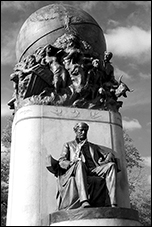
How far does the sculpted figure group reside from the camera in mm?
9508

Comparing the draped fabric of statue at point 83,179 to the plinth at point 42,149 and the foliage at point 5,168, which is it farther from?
the foliage at point 5,168

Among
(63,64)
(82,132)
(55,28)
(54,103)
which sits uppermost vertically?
(55,28)

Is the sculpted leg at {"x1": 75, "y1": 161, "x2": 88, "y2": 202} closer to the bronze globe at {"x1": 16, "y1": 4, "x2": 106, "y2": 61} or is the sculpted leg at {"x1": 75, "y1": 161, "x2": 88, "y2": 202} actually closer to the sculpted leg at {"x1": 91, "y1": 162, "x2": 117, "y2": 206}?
the sculpted leg at {"x1": 91, "y1": 162, "x2": 117, "y2": 206}

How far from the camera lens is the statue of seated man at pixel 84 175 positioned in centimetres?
676

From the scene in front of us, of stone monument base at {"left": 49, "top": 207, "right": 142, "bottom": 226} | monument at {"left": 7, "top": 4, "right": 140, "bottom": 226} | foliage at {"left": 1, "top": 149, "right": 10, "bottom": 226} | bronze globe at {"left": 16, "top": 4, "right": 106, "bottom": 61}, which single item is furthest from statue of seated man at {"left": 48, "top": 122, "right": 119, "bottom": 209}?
foliage at {"left": 1, "top": 149, "right": 10, "bottom": 226}

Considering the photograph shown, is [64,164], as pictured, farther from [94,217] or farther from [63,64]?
[63,64]

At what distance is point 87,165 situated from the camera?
7535 mm

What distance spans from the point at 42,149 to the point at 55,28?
4303 millimetres

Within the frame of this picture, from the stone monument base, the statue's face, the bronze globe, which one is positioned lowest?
the stone monument base

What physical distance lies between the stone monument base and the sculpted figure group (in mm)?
3838

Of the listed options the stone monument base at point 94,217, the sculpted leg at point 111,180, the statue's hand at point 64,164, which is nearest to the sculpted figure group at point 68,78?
the statue's hand at point 64,164

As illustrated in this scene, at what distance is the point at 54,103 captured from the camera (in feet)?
30.8

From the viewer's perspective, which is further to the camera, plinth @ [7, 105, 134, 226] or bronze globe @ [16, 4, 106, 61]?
bronze globe @ [16, 4, 106, 61]

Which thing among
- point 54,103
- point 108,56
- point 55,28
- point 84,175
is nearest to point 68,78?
point 54,103
